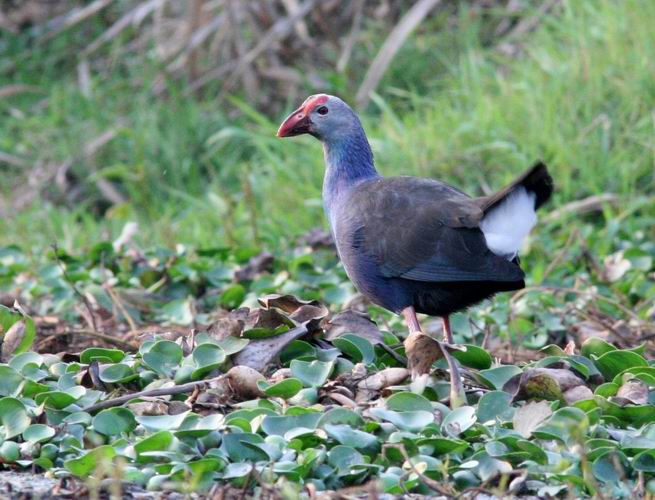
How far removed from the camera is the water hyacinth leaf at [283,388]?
2961mm

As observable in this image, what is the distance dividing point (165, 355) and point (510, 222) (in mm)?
1213

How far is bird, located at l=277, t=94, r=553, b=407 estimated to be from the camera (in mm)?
3699

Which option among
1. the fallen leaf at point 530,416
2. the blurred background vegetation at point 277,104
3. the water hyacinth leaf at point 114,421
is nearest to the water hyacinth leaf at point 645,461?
the fallen leaf at point 530,416

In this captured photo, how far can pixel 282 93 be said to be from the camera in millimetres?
7691

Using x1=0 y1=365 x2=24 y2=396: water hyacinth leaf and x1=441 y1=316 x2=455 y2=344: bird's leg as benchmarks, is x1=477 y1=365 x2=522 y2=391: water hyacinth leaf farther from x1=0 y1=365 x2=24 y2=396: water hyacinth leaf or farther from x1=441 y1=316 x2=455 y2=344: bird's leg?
x1=0 y1=365 x2=24 y2=396: water hyacinth leaf

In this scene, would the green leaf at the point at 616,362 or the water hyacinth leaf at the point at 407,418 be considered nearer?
the water hyacinth leaf at the point at 407,418

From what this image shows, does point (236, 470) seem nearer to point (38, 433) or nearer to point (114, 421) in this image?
point (114, 421)

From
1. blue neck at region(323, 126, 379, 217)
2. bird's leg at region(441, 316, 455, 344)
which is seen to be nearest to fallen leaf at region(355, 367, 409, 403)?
bird's leg at region(441, 316, 455, 344)

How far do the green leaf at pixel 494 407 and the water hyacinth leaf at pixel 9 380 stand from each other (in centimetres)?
122

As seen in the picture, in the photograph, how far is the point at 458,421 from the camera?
2857 millimetres

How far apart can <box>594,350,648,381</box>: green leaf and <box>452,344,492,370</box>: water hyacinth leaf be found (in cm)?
32

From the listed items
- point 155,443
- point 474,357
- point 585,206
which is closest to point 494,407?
point 474,357

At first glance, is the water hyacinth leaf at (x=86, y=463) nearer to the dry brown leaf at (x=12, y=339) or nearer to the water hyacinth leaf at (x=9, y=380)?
the water hyacinth leaf at (x=9, y=380)

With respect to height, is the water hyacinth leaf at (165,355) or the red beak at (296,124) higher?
the red beak at (296,124)
